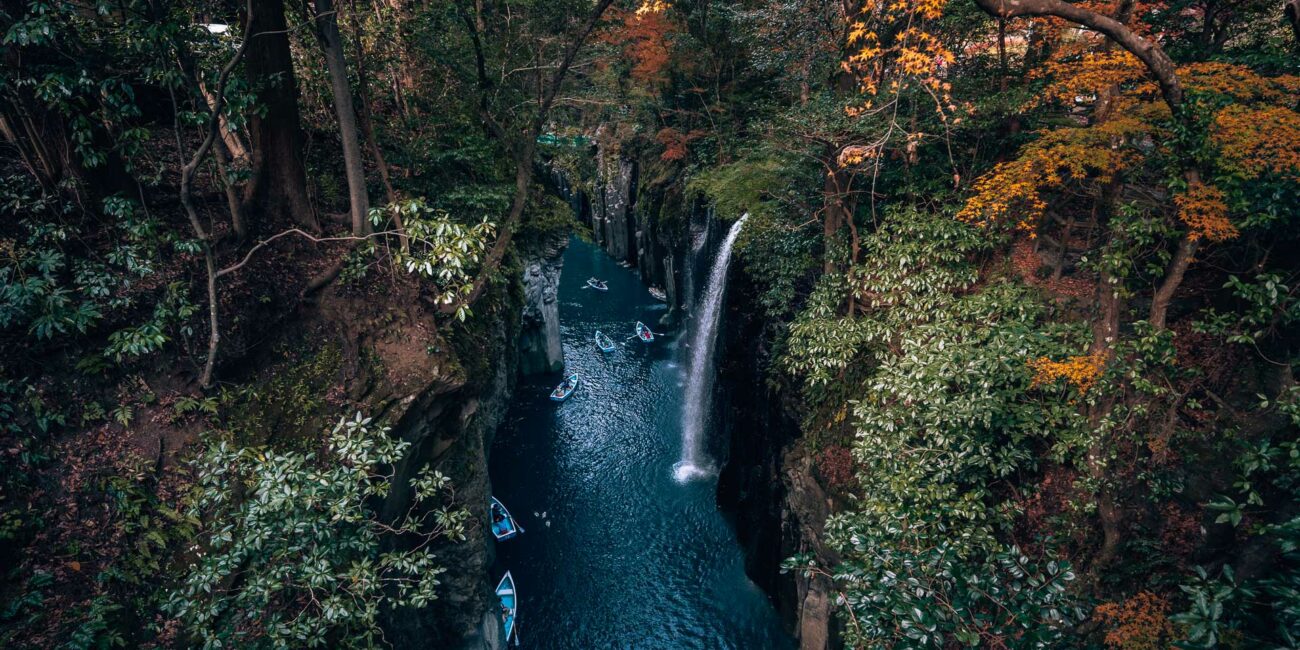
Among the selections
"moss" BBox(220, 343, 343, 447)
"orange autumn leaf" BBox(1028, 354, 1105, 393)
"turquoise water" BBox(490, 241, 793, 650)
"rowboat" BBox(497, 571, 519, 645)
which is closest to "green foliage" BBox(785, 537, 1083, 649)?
"orange autumn leaf" BBox(1028, 354, 1105, 393)

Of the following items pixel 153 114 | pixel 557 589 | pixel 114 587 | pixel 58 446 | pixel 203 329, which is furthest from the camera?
pixel 557 589

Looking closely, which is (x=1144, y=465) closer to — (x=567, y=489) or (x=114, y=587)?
(x=114, y=587)

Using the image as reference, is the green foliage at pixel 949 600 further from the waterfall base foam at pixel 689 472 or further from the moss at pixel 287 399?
the waterfall base foam at pixel 689 472

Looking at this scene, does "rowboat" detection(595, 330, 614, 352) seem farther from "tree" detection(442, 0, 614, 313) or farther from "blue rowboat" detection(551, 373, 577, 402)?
"tree" detection(442, 0, 614, 313)

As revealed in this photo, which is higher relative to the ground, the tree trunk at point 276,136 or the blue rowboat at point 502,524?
the tree trunk at point 276,136

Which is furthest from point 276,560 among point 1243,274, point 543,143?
point 543,143

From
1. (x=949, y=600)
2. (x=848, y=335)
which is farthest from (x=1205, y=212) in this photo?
(x=949, y=600)

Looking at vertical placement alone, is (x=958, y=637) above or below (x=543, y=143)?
below

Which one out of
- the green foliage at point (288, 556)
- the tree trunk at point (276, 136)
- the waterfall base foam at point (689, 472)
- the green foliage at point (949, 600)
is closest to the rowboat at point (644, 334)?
the waterfall base foam at point (689, 472)
